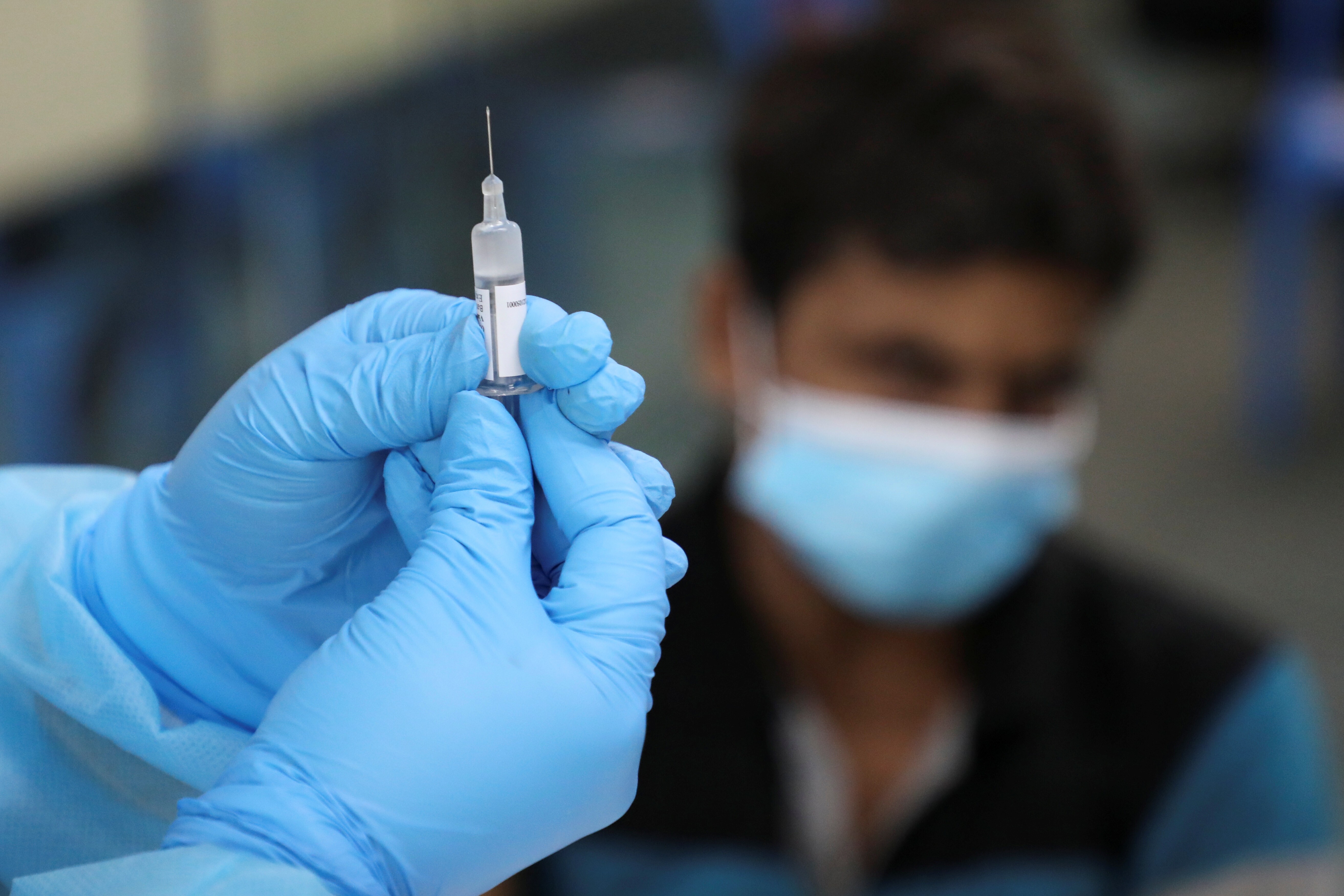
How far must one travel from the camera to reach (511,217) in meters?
1.82

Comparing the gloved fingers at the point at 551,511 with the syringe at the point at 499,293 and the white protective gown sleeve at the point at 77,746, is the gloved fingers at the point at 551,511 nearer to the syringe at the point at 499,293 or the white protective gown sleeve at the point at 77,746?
the syringe at the point at 499,293

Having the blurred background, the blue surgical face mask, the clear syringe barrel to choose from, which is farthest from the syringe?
the blurred background

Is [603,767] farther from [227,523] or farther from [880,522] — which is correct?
[880,522]

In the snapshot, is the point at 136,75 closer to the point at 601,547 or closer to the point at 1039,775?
the point at 1039,775

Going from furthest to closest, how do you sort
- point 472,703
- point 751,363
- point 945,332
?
point 751,363 < point 945,332 < point 472,703

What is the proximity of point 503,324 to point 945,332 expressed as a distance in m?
0.79

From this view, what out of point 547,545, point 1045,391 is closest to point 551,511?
point 547,545

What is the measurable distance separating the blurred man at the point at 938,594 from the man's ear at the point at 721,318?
3 centimetres

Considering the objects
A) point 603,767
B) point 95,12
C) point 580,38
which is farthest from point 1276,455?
point 603,767

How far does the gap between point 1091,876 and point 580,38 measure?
303 cm

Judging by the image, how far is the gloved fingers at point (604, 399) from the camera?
1.82ft

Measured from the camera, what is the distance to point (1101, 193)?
4.21 ft

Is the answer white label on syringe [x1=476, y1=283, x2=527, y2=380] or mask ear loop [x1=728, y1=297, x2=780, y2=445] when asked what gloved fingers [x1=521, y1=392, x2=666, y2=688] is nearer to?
white label on syringe [x1=476, y1=283, x2=527, y2=380]

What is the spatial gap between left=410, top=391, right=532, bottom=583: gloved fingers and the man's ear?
0.92 meters
